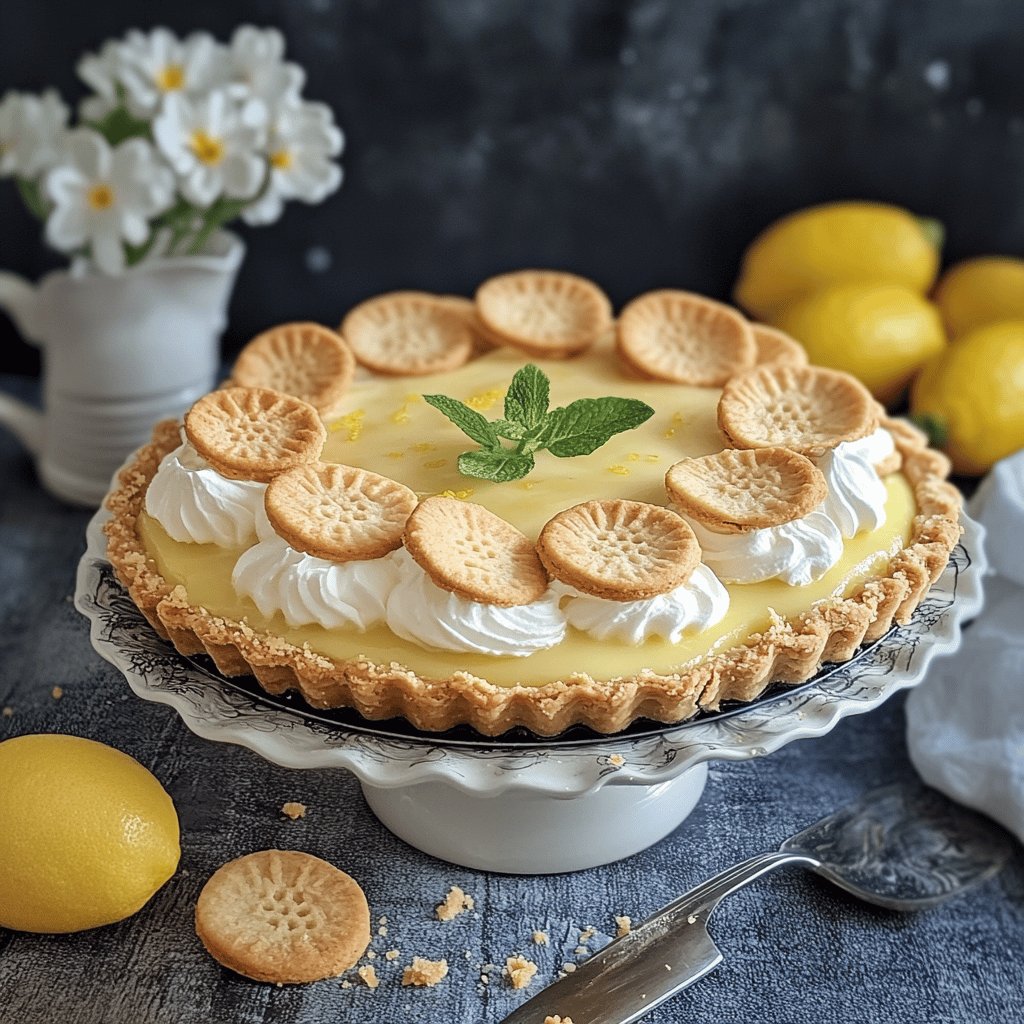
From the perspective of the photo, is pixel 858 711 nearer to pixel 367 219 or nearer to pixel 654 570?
pixel 654 570

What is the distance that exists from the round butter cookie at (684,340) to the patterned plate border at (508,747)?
60 cm

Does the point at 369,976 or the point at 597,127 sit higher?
the point at 597,127

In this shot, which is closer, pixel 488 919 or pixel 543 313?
pixel 488 919

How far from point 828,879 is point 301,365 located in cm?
128

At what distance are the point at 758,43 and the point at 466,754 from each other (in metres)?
2.28

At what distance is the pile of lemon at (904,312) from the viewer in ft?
9.66

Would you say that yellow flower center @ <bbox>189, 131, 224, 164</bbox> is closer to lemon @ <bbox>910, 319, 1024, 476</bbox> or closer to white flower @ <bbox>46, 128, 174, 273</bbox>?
white flower @ <bbox>46, 128, 174, 273</bbox>

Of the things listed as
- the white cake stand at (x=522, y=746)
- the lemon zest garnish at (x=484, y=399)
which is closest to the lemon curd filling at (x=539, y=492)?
the lemon zest garnish at (x=484, y=399)

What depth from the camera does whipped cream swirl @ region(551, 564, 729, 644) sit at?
6.00ft

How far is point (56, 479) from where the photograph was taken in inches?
124

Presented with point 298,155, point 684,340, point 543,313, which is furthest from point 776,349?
Answer: point 298,155

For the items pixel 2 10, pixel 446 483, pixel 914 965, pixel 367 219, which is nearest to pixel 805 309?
pixel 367 219

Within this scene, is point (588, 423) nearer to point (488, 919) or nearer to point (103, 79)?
point (488, 919)

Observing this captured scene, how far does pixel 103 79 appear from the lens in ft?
9.70
